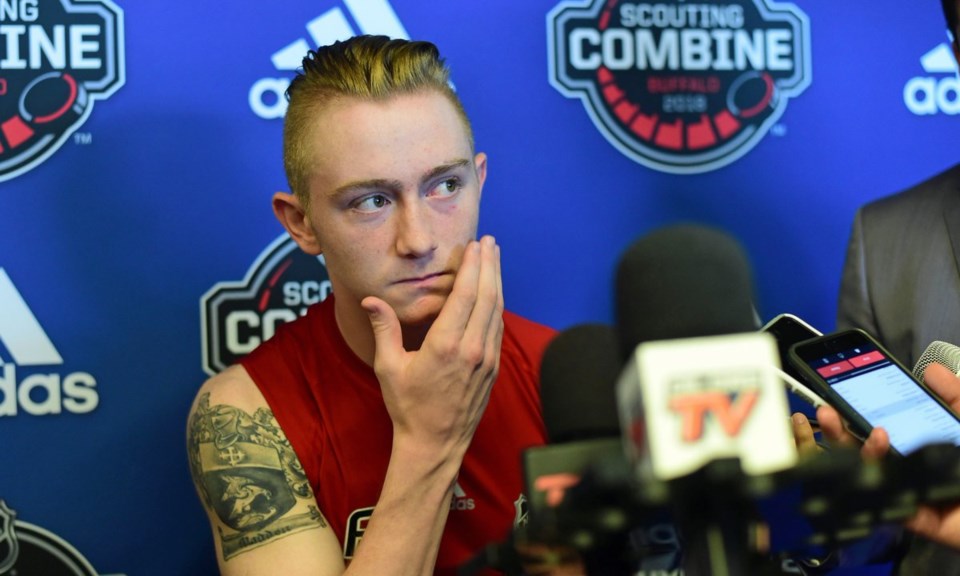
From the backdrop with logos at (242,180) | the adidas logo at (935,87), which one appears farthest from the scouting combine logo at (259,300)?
the adidas logo at (935,87)

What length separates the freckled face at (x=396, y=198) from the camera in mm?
1259

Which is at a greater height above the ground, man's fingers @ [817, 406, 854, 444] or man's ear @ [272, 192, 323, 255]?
man's ear @ [272, 192, 323, 255]

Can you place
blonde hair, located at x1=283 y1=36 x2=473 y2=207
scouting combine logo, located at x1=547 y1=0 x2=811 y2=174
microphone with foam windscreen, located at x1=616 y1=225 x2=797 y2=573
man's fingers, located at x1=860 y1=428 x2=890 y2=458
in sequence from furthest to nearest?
1. scouting combine logo, located at x1=547 y1=0 x2=811 y2=174
2. blonde hair, located at x1=283 y1=36 x2=473 y2=207
3. man's fingers, located at x1=860 y1=428 x2=890 y2=458
4. microphone with foam windscreen, located at x1=616 y1=225 x2=797 y2=573

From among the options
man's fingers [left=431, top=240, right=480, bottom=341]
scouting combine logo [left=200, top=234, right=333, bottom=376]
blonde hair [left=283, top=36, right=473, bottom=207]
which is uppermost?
blonde hair [left=283, top=36, right=473, bottom=207]

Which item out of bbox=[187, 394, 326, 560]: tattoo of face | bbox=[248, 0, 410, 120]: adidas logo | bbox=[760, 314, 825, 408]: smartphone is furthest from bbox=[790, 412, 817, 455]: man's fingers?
bbox=[248, 0, 410, 120]: adidas logo

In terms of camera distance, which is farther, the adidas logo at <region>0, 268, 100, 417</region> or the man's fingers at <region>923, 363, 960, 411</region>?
the adidas logo at <region>0, 268, 100, 417</region>

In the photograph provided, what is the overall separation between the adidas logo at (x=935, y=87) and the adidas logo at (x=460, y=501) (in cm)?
105

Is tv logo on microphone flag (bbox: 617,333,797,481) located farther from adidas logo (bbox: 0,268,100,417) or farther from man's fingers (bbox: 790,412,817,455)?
adidas logo (bbox: 0,268,100,417)

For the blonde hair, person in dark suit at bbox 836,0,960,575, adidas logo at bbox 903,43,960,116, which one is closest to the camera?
the blonde hair

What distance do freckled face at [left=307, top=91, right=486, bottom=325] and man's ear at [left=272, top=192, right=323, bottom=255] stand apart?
66 mm

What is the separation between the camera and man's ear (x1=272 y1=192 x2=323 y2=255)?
1.39 metres

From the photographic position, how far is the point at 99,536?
1599 millimetres

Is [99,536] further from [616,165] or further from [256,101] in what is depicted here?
[616,165]

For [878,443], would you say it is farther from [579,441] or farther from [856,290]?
[856,290]
